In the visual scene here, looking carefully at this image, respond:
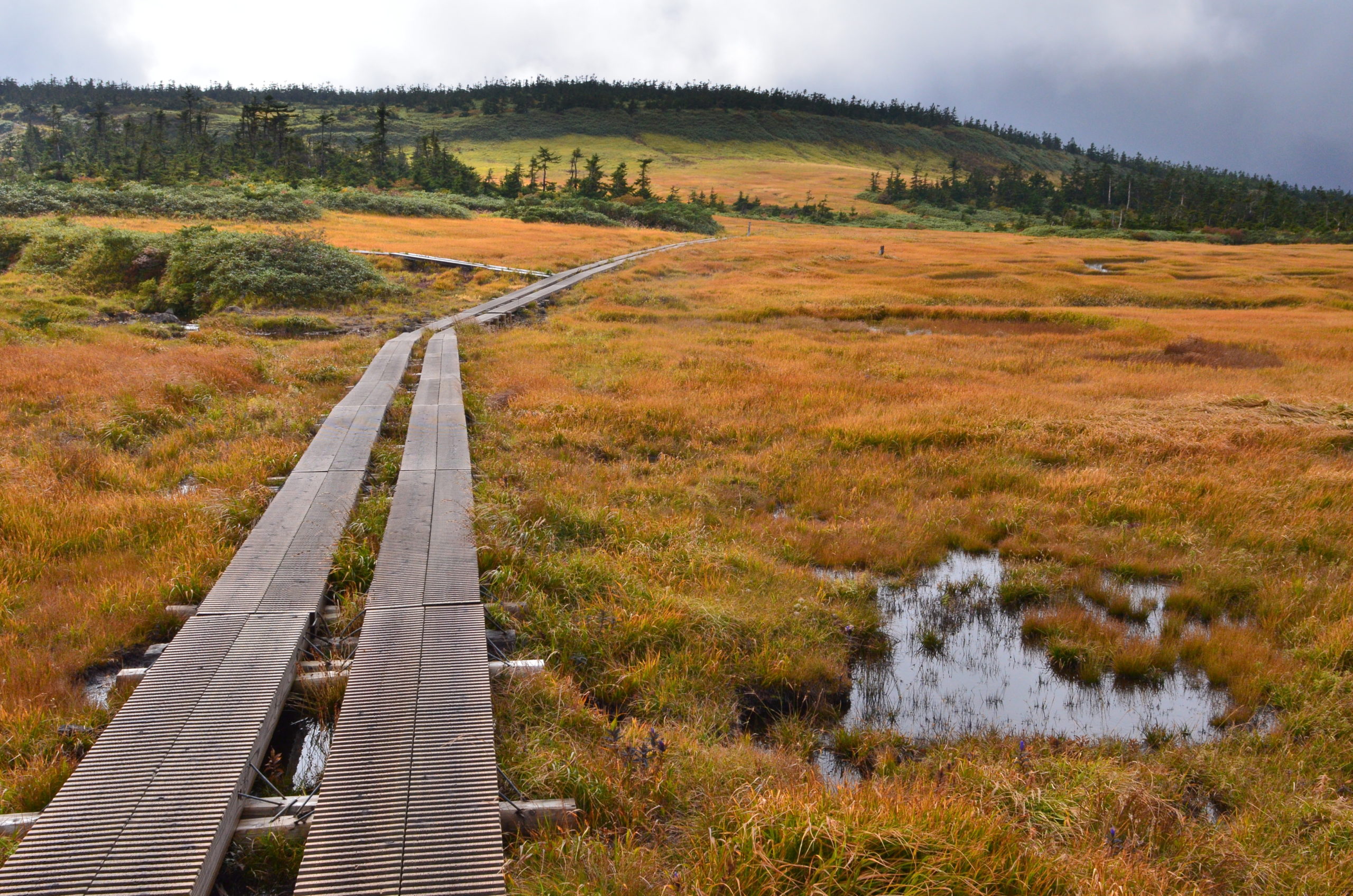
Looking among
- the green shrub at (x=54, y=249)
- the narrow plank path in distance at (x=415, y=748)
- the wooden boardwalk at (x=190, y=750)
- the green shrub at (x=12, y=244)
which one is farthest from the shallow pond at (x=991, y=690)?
the green shrub at (x=12, y=244)

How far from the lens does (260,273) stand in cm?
2277

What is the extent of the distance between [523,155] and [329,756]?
489 feet

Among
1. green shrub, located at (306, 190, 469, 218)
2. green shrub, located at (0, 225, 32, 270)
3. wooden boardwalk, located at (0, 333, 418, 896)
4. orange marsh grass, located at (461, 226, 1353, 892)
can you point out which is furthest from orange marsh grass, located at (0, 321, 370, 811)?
green shrub, located at (306, 190, 469, 218)

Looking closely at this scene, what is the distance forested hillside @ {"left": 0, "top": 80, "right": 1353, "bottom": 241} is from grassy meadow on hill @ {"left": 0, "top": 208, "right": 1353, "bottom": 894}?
2091 inches

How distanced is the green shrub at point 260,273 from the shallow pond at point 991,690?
22436 mm

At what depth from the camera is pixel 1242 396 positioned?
14867mm

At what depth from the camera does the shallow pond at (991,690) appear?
539 centimetres

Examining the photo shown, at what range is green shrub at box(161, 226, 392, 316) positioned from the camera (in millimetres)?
22484

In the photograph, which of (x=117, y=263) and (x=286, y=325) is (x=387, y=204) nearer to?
(x=117, y=263)

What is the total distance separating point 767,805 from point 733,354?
15.8 m

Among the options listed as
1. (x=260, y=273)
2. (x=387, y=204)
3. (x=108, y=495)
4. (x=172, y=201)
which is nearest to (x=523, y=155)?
(x=387, y=204)

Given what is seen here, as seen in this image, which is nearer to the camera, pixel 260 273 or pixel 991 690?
pixel 991 690

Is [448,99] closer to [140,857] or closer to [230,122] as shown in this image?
[230,122]

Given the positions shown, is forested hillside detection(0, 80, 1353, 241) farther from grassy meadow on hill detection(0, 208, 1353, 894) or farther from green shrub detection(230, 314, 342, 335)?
grassy meadow on hill detection(0, 208, 1353, 894)
